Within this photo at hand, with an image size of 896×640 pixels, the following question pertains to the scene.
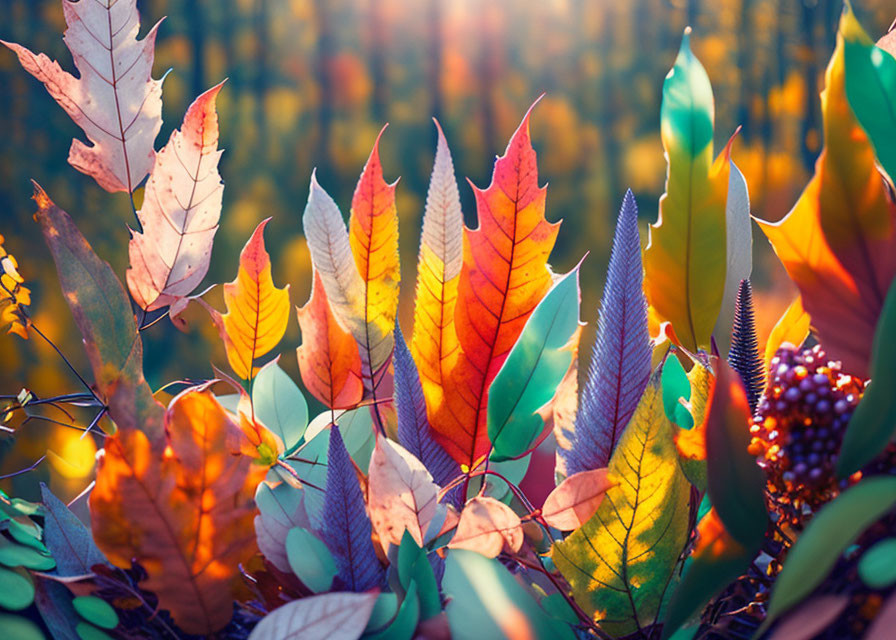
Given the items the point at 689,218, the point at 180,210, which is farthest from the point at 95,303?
the point at 689,218

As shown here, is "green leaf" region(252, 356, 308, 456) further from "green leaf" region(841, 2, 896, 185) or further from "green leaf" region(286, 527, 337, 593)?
"green leaf" region(841, 2, 896, 185)

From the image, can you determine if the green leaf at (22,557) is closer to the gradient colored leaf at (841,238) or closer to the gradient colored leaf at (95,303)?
the gradient colored leaf at (95,303)

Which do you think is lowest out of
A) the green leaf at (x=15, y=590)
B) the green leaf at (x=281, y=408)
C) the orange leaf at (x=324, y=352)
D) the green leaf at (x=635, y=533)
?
the green leaf at (x=635, y=533)

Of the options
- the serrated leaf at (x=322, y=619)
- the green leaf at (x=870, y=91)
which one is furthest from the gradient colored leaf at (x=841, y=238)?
the serrated leaf at (x=322, y=619)

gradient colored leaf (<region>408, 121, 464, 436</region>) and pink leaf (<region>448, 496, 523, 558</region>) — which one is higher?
gradient colored leaf (<region>408, 121, 464, 436</region>)

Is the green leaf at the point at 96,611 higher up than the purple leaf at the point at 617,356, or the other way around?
the purple leaf at the point at 617,356

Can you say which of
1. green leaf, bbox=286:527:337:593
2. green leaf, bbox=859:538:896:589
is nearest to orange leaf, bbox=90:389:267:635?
green leaf, bbox=286:527:337:593

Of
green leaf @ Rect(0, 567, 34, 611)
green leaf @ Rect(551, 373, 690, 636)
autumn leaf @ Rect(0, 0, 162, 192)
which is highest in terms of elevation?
autumn leaf @ Rect(0, 0, 162, 192)

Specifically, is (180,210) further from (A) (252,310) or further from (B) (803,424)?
(B) (803,424)
